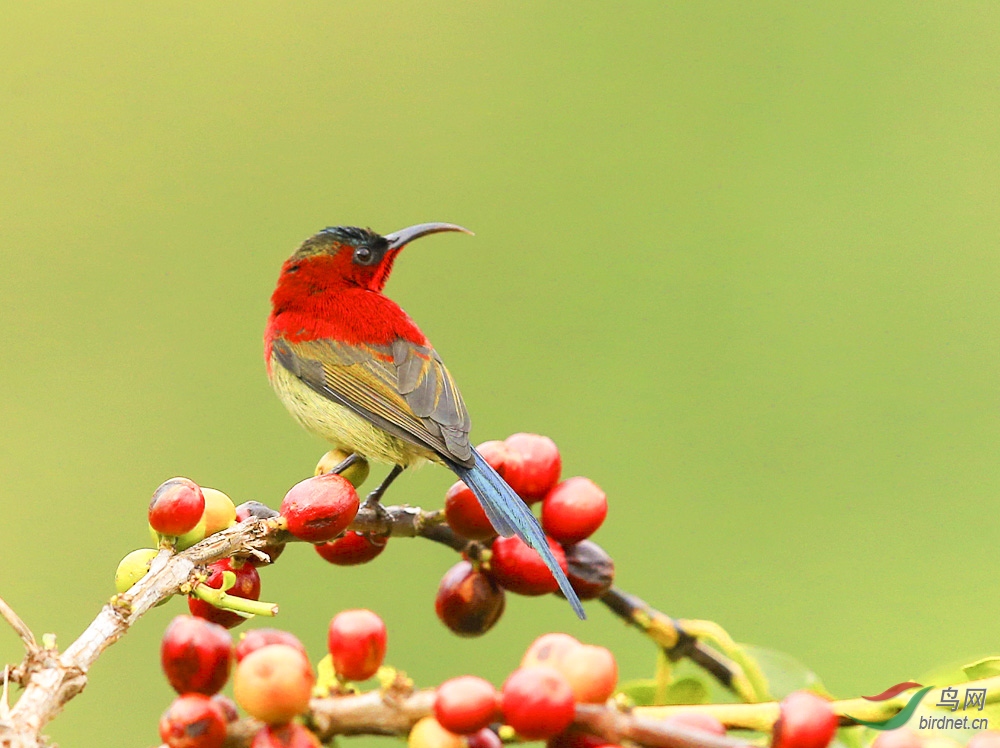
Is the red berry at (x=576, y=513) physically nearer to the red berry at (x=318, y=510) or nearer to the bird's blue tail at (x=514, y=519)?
the bird's blue tail at (x=514, y=519)

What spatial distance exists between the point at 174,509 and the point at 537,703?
0.43 meters

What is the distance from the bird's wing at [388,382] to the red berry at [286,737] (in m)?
1.26

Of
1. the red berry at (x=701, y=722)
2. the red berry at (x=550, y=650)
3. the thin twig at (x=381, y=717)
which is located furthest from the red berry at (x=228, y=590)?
the red berry at (x=701, y=722)

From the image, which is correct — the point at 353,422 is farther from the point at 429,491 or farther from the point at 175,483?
the point at 175,483

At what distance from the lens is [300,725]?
0.88 metres

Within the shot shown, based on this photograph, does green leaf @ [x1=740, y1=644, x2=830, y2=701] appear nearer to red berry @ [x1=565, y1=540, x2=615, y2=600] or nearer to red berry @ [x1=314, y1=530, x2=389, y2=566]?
red berry @ [x1=565, y1=540, x2=615, y2=600]

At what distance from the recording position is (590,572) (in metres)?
1.39

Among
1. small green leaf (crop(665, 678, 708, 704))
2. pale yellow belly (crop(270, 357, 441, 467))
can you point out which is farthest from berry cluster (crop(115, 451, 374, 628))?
pale yellow belly (crop(270, 357, 441, 467))

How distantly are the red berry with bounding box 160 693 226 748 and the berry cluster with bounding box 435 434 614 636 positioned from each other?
0.53 metres

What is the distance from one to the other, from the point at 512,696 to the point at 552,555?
48 cm

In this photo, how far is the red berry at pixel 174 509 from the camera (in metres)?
1.10

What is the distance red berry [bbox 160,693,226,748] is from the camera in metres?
0.87

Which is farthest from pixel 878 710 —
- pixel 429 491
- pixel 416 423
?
pixel 429 491

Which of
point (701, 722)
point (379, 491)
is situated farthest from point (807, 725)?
point (379, 491)
